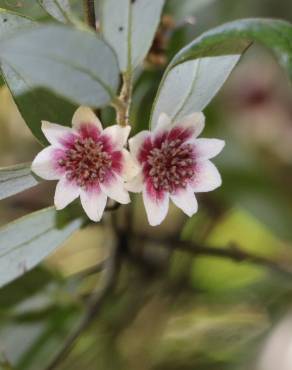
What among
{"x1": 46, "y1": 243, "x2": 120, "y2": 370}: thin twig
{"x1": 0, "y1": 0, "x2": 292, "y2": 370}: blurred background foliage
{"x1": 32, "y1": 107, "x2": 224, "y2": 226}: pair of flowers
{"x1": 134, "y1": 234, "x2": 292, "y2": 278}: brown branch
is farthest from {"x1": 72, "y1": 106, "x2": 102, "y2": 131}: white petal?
{"x1": 134, "y1": 234, "x2": 292, "y2": 278}: brown branch

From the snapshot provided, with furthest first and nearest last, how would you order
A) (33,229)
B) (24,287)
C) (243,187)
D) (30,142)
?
(30,142), (243,187), (24,287), (33,229)

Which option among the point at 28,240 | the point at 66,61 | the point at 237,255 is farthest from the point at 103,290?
the point at 66,61

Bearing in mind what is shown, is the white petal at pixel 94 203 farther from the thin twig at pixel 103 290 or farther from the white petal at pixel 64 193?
the thin twig at pixel 103 290

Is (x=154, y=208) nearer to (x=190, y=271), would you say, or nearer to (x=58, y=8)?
(x=58, y=8)

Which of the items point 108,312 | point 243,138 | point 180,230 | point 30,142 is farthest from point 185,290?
point 30,142

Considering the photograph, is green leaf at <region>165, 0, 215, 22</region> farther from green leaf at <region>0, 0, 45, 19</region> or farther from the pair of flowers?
the pair of flowers

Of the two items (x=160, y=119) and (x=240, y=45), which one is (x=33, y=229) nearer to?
(x=160, y=119)
